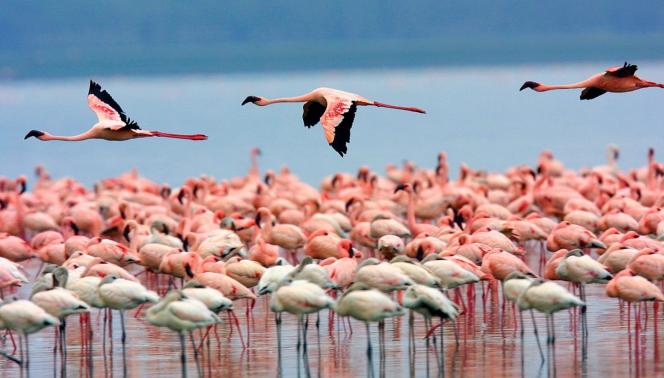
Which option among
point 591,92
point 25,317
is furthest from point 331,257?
point 25,317

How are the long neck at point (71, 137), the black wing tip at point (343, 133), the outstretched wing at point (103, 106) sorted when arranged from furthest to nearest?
the outstretched wing at point (103, 106)
the long neck at point (71, 137)
the black wing tip at point (343, 133)

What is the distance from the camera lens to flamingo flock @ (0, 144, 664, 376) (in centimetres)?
1055

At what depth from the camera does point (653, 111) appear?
195 feet

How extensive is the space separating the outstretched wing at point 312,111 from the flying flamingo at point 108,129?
1.09 meters

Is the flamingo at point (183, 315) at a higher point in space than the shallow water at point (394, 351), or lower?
higher

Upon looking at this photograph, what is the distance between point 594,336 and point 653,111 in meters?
49.1

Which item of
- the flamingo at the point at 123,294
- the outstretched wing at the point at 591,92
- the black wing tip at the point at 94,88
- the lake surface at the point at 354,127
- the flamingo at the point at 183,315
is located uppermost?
the lake surface at the point at 354,127

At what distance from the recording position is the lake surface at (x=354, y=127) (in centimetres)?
4016

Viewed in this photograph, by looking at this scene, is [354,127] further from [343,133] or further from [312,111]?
[343,133]

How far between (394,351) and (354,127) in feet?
168

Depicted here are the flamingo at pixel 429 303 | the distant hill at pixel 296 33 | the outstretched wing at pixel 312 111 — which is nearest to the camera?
the flamingo at pixel 429 303

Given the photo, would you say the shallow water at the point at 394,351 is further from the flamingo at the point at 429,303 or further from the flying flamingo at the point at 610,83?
the flying flamingo at the point at 610,83

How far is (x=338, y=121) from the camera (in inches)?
502

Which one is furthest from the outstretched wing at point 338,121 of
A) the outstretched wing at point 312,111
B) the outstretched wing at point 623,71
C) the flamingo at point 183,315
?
the outstretched wing at point 623,71
